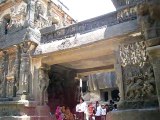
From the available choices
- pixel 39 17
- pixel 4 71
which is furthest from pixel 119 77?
pixel 4 71

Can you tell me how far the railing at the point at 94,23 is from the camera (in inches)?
311

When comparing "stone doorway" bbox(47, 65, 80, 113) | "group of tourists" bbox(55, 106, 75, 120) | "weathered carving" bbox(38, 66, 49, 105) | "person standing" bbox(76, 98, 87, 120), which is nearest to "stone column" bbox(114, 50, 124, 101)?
"weathered carving" bbox(38, 66, 49, 105)

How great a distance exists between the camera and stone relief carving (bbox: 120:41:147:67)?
23.0 feet

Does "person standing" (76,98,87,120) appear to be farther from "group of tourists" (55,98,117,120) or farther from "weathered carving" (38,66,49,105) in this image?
"weathered carving" (38,66,49,105)

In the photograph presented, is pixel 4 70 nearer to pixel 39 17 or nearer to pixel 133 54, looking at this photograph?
pixel 39 17

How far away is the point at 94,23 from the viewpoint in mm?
8914

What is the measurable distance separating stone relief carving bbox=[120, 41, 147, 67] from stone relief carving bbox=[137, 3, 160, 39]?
0.96 m

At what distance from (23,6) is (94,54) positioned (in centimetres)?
519

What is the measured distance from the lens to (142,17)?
20.9 feet

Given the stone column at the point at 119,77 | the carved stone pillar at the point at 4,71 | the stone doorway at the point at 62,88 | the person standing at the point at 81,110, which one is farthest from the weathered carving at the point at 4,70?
the stone column at the point at 119,77

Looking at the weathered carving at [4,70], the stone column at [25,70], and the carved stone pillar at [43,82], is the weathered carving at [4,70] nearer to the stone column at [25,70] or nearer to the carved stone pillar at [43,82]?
the stone column at [25,70]

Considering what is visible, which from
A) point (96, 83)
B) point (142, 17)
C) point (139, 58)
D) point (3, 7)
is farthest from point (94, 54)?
point (96, 83)

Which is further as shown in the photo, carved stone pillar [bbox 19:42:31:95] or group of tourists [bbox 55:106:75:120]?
group of tourists [bbox 55:106:75:120]

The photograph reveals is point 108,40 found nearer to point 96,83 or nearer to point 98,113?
point 98,113
